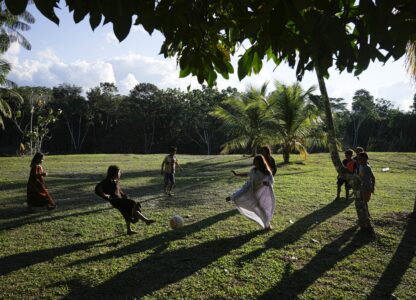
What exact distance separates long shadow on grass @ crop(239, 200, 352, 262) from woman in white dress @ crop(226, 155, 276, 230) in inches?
17.6

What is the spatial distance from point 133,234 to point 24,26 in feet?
69.4

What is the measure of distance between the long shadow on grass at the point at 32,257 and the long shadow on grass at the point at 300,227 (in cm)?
272

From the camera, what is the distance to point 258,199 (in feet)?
23.8

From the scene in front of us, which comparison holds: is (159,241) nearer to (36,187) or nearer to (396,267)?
(396,267)

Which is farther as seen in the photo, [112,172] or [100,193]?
[112,172]

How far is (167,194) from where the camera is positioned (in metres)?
11.3

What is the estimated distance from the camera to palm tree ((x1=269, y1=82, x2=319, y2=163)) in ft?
63.8

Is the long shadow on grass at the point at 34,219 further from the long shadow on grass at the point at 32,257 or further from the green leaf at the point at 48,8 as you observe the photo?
the green leaf at the point at 48,8

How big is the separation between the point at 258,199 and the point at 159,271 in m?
2.75

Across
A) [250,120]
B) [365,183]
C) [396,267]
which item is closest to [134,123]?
[250,120]

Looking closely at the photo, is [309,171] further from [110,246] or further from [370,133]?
[370,133]

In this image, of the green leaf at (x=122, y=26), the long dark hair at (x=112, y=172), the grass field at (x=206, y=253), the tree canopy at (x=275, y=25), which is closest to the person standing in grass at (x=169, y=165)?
the grass field at (x=206, y=253)

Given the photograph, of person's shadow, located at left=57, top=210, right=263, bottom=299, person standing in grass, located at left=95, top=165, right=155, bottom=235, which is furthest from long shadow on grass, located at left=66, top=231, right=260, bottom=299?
person standing in grass, located at left=95, top=165, right=155, bottom=235

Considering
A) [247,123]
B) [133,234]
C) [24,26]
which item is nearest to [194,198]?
[133,234]
